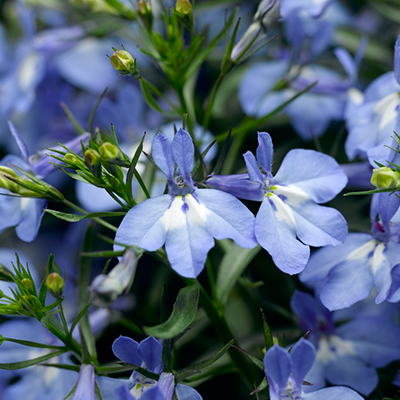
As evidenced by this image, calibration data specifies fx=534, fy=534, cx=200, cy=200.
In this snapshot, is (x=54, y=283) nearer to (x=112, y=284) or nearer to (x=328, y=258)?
(x=112, y=284)

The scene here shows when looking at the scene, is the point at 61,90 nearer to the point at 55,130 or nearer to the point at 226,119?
the point at 55,130

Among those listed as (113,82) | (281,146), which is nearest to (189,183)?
(281,146)

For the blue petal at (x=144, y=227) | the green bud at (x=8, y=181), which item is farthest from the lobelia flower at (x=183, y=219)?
the green bud at (x=8, y=181)

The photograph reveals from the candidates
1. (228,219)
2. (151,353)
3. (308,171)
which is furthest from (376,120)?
(151,353)

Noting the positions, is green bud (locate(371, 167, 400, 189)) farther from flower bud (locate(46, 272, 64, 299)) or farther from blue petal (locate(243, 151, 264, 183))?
flower bud (locate(46, 272, 64, 299))

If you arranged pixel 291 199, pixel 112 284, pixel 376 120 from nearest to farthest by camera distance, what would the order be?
pixel 112 284 → pixel 291 199 → pixel 376 120

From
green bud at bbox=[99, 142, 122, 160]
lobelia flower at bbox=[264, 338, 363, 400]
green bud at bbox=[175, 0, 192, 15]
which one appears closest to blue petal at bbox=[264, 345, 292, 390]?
lobelia flower at bbox=[264, 338, 363, 400]
